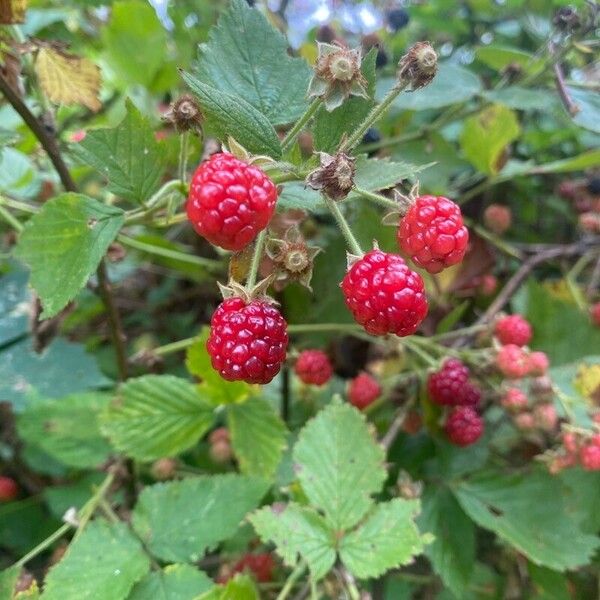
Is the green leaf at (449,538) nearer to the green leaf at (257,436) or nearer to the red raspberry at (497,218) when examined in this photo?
the green leaf at (257,436)

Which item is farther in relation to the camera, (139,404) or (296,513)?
(139,404)

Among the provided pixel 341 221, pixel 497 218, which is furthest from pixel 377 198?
pixel 497 218

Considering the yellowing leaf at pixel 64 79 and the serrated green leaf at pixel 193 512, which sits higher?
the yellowing leaf at pixel 64 79

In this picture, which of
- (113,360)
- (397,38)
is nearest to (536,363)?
(113,360)

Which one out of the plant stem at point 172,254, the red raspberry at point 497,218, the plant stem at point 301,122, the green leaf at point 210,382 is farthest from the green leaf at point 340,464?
the red raspberry at point 497,218

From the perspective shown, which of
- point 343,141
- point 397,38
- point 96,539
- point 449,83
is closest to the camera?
point 343,141

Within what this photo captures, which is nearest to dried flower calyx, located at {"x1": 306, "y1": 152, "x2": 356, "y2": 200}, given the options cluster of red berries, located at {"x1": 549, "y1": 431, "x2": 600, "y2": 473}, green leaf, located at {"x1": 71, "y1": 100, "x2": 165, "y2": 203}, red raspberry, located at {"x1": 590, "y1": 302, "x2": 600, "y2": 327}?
green leaf, located at {"x1": 71, "y1": 100, "x2": 165, "y2": 203}

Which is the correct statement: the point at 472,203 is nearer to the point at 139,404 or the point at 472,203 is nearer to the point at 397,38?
the point at 397,38
